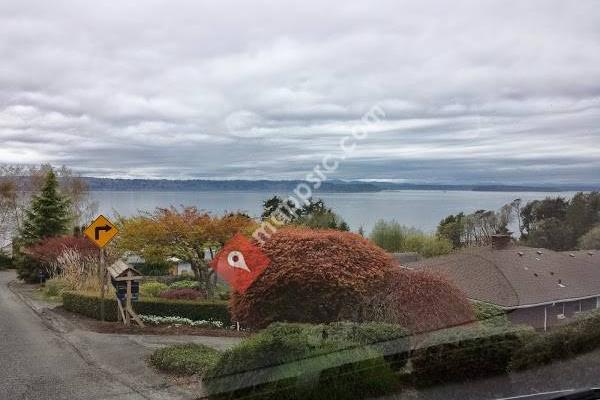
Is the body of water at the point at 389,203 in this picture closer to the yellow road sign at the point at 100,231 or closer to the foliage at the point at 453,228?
the foliage at the point at 453,228

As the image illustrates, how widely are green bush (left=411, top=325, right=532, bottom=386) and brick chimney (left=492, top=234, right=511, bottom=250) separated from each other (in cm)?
785

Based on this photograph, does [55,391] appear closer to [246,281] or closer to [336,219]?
[246,281]

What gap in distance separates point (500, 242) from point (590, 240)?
1.95 meters

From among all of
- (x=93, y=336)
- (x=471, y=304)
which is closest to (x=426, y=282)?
(x=471, y=304)

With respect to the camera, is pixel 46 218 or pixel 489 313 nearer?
pixel 489 313

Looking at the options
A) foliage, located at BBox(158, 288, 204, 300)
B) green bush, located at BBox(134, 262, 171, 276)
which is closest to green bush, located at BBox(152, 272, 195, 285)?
green bush, located at BBox(134, 262, 171, 276)

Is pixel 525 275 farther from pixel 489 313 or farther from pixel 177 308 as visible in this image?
pixel 177 308

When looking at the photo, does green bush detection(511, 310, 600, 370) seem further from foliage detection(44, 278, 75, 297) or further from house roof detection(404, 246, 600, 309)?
foliage detection(44, 278, 75, 297)

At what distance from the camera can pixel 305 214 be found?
25.4 metres

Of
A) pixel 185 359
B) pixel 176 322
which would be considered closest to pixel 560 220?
pixel 176 322

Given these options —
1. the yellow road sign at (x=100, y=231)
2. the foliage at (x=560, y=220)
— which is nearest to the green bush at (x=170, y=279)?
the yellow road sign at (x=100, y=231)

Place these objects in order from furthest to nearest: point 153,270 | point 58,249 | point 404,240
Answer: point 153,270 → point 58,249 → point 404,240

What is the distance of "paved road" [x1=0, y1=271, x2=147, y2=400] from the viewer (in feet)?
28.4

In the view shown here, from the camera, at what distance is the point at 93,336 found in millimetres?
13828
